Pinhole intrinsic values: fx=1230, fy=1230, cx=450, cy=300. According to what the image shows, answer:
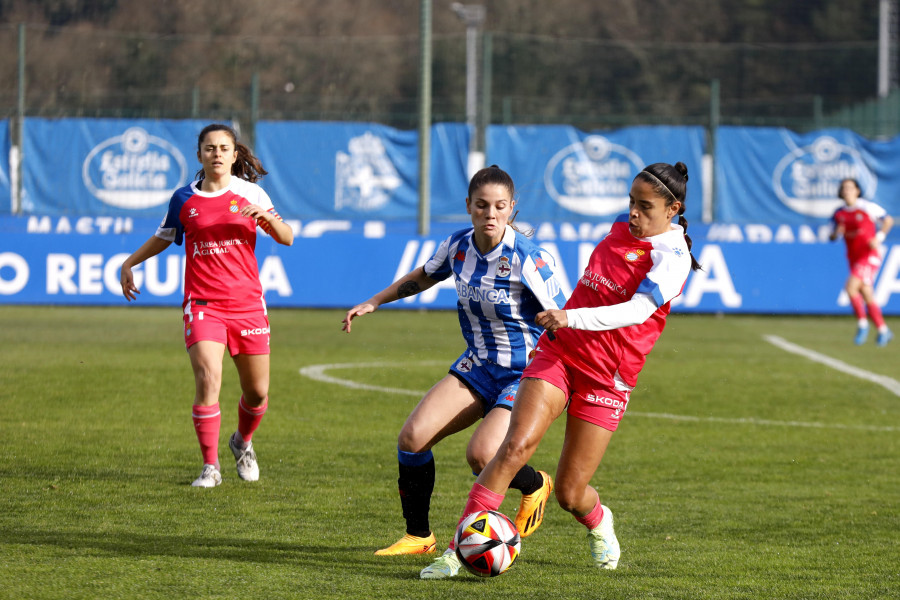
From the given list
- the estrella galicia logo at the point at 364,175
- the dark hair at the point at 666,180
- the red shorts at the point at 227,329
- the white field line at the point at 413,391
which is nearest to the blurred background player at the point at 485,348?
the dark hair at the point at 666,180

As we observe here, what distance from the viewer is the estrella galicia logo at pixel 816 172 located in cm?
2600

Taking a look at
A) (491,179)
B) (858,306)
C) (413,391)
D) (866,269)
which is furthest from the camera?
(866,269)

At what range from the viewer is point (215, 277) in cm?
668

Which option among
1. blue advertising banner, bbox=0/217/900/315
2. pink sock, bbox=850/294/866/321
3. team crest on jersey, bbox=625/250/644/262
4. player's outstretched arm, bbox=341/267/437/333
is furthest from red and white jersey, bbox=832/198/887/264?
team crest on jersey, bbox=625/250/644/262

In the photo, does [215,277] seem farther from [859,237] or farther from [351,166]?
[351,166]

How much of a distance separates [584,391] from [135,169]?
65.6ft

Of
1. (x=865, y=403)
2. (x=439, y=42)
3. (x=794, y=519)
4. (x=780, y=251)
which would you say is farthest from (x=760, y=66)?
(x=794, y=519)

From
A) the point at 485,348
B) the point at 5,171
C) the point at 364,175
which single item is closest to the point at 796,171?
the point at 364,175

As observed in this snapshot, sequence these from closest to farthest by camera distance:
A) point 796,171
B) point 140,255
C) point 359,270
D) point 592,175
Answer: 1. point 140,255
2. point 359,270
3. point 592,175
4. point 796,171

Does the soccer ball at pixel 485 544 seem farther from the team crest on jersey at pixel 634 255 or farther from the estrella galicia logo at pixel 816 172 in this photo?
the estrella galicia logo at pixel 816 172

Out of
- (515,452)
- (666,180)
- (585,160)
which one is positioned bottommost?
(515,452)

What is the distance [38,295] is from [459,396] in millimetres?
13092

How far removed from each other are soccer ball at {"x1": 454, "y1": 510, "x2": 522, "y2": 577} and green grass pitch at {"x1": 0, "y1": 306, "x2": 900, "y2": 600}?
0.39 ft

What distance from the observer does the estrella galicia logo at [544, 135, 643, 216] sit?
25109 mm
